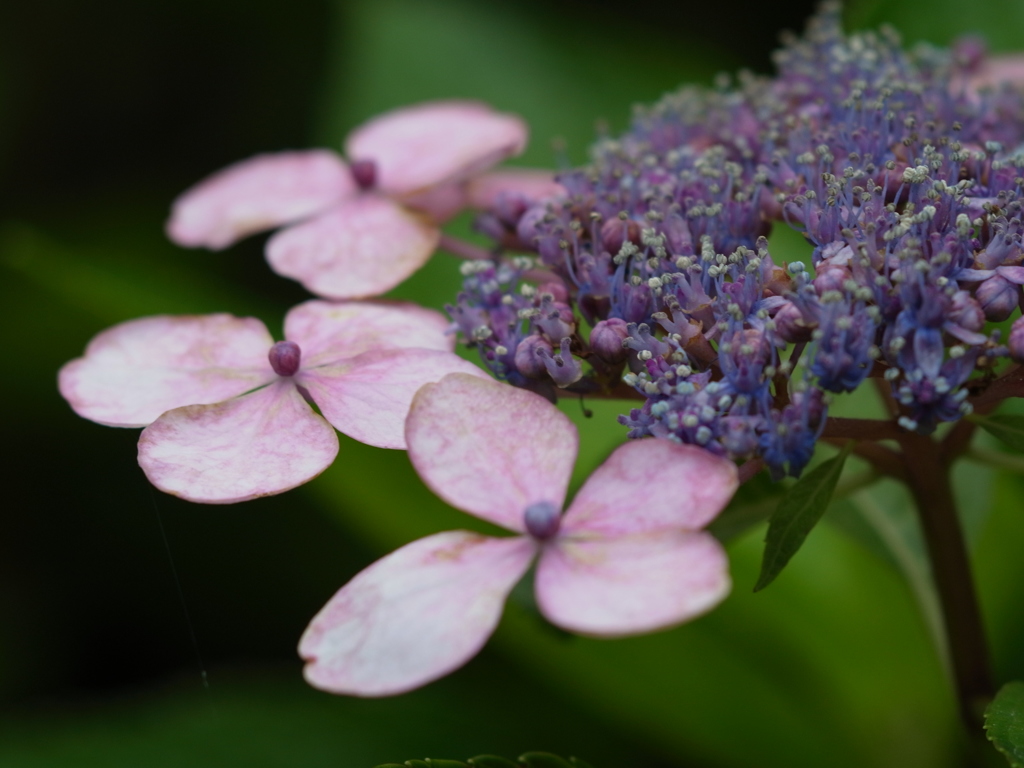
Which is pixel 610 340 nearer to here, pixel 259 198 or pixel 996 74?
pixel 259 198

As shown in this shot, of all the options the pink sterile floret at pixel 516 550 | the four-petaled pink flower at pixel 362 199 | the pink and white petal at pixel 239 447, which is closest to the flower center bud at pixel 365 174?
the four-petaled pink flower at pixel 362 199

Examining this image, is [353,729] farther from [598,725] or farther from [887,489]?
[887,489]

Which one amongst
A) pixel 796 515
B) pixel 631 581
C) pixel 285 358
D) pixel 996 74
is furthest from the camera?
pixel 996 74

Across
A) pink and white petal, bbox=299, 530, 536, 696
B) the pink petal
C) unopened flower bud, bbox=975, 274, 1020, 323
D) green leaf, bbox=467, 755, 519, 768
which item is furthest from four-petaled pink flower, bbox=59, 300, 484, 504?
the pink petal

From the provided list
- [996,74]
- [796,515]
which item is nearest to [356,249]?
[796,515]

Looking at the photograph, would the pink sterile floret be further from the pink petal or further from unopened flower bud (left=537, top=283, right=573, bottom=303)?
the pink petal

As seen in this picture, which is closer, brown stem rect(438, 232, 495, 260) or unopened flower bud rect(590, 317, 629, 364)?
unopened flower bud rect(590, 317, 629, 364)

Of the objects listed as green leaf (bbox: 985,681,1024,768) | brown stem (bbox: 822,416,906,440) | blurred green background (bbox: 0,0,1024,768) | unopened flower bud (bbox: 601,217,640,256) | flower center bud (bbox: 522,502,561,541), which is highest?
unopened flower bud (bbox: 601,217,640,256)
